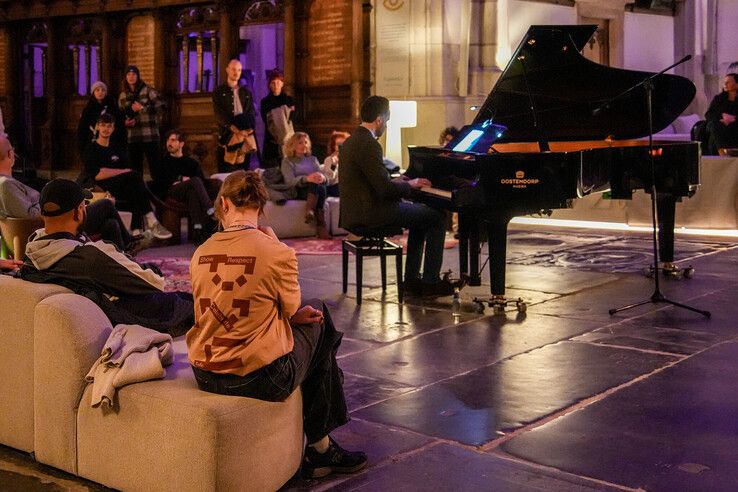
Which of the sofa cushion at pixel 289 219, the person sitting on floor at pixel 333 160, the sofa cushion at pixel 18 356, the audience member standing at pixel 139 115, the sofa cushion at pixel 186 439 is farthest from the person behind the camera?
the audience member standing at pixel 139 115

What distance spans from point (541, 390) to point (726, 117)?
8.02 m

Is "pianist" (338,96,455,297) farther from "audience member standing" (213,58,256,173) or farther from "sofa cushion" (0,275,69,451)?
"audience member standing" (213,58,256,173)

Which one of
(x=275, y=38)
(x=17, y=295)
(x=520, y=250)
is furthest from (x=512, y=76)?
(x=275, y=38)

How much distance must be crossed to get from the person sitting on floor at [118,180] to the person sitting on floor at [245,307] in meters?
6.67

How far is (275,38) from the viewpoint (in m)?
16.3

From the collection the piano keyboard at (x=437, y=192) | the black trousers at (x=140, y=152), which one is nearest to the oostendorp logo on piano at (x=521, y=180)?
the piano keyboard at (x=437, y=192)

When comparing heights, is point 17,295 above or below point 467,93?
below

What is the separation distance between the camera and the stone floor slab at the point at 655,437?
394cm

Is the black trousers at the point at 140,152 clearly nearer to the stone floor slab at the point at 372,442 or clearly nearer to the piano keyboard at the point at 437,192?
the piano keyboard at the point at 437,192

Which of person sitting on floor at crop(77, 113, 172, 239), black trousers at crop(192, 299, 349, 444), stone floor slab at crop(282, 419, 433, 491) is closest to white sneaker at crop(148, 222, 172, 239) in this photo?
person sitting on floor at crop(77, 113, 172, 239)

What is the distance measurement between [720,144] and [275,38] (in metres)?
7.01

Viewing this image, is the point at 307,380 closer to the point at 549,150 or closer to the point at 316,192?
the point at 549,150

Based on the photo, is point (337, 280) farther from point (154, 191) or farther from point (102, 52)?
point (102, 52)

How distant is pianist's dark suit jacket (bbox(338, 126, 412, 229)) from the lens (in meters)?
7.15
